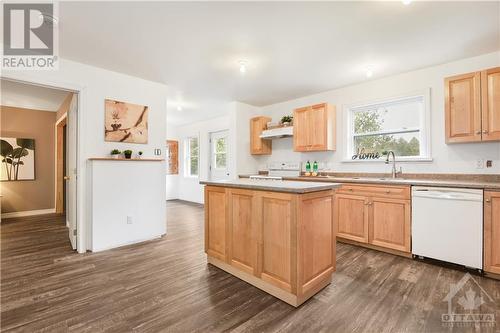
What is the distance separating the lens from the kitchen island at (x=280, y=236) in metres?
1.93

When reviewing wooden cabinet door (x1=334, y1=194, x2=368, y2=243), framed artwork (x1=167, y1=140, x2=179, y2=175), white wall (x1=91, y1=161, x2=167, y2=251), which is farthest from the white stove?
framed artwork (x1=167, y1=140, x2=179, y2=175)

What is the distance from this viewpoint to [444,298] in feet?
6.76

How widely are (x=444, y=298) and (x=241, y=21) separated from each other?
3131 millimetres

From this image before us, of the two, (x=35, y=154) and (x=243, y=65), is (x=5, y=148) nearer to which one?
(x=35, y=154)

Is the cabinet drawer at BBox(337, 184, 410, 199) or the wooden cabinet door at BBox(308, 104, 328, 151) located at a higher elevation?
the wooden cabinet door at BBox(308, 104, 328, 151)

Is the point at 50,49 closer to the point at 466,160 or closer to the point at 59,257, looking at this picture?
the point at 59,257

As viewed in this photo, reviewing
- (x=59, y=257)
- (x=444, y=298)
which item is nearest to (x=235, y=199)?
(x=444, y=298)

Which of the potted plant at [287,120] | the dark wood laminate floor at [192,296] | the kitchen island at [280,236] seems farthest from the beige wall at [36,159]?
the potted plant at [287,120]

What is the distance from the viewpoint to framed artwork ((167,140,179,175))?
7859 mm

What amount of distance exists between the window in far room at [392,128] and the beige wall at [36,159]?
678 centimetres

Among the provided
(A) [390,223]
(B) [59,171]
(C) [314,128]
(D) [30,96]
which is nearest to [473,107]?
(A) [390,223]

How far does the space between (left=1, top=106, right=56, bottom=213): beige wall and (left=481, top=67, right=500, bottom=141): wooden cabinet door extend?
318 inches

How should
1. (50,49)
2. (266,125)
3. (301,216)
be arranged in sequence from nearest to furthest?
1. (301,216)
2. (50,49)
3. (266,125)

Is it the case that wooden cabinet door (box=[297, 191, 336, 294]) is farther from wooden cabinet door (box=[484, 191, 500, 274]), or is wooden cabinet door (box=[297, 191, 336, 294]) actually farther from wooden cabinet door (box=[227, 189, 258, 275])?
wooden cabinet door (box=[484, 191, 500, 274])
